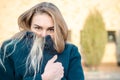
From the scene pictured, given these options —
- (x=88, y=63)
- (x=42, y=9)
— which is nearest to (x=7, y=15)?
(x=88, y=63)

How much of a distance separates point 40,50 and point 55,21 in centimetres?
20

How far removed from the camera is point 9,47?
108 inches

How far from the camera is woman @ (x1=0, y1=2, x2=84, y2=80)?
267 cm

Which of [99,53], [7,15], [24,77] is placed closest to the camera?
[24,77]

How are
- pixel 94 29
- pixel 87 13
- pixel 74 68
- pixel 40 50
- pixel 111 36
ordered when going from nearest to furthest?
pixel 40 50, pixel 74 68, pixel 94 29, pixel 87 13, pixel 111 36

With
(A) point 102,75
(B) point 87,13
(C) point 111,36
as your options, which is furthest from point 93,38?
(A) point 102,75

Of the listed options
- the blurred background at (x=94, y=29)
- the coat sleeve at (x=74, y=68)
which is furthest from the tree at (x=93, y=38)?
the coat sleeve at (x=74, y=68)

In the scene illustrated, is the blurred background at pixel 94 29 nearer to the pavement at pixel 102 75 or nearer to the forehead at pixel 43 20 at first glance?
the pavement at pixel 102 75

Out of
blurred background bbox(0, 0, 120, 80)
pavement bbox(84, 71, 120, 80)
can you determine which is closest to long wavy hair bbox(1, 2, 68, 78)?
pavement bbox(84, 71, 120, 80)

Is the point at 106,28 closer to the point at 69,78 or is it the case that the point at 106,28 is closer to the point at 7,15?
the point at 7,15

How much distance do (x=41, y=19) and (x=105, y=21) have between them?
13.9 m

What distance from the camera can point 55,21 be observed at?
2.73 m

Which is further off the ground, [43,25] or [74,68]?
[43,25]

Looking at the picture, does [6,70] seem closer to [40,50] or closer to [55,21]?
[40,50]
